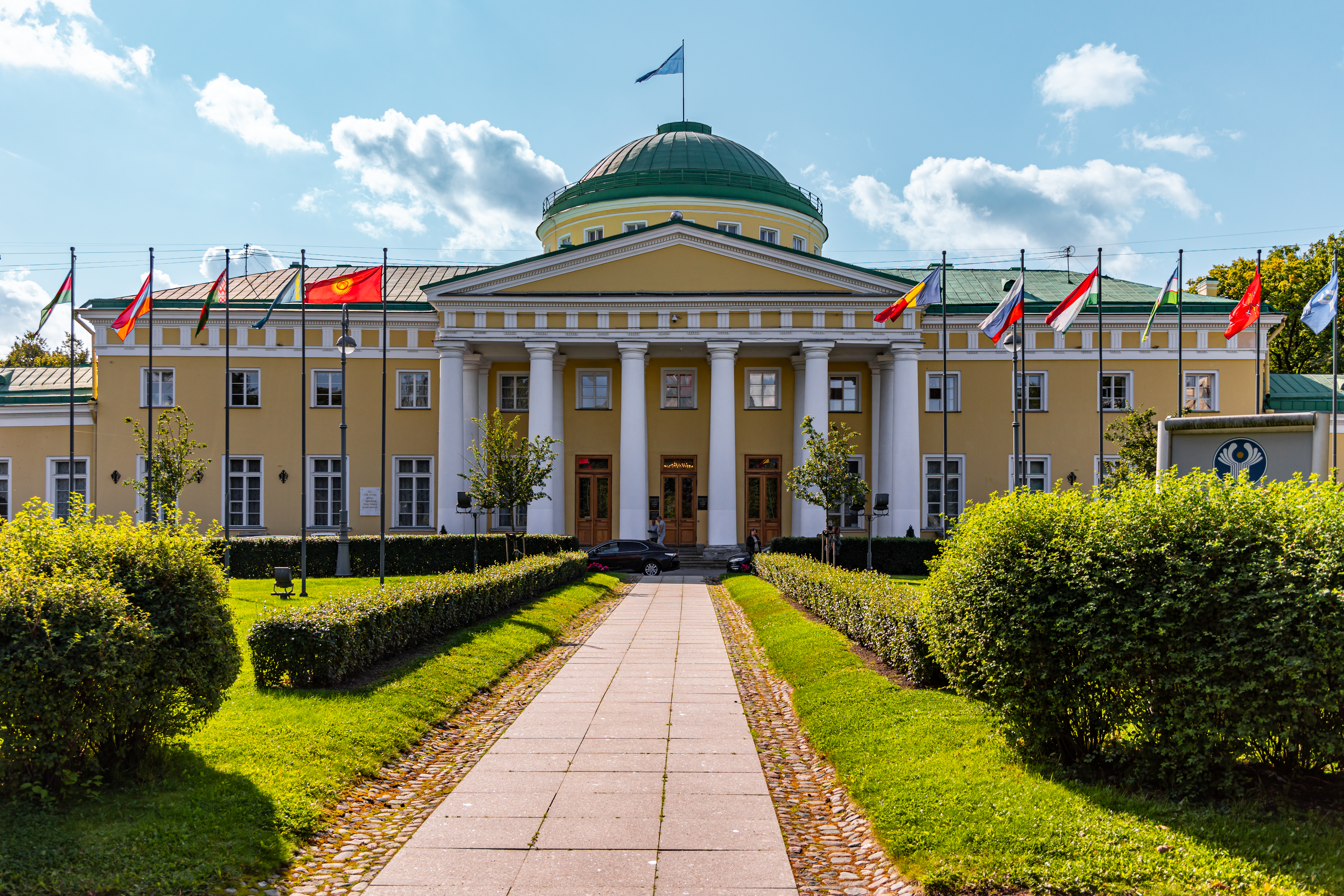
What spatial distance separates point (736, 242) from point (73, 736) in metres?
32.3

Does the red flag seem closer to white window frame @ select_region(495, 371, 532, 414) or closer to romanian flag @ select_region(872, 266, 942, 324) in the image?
romanian flag @ select_region(872, 266, 942, 324)

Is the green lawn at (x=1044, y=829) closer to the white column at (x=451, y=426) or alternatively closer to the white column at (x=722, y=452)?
the white column at (x=722, y=452)

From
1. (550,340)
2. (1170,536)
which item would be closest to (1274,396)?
(550,340)

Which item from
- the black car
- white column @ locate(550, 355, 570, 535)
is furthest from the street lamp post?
white column @ locate(550, 355, 570, 535)

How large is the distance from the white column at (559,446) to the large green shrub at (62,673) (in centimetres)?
2987

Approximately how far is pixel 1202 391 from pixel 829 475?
71.9ft

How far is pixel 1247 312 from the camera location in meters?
29.1

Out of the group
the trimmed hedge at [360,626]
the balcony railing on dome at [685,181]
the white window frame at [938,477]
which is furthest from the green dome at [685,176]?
the trimmed hedge at [360,626]

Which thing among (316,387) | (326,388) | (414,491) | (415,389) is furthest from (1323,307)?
(316,387)

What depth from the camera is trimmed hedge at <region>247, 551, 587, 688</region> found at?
1111 centimetres

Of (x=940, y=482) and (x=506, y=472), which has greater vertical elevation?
(x=506, y=472)

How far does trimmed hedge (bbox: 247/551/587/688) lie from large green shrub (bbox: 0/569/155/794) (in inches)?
163

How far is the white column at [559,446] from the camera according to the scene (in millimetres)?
37438

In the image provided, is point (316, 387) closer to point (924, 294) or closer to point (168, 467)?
point (168, 467)
